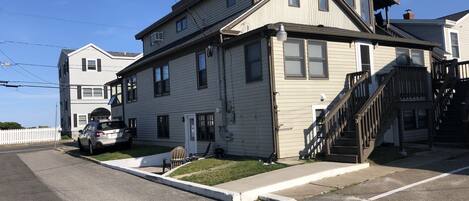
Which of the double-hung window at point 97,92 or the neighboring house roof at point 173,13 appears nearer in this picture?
the neighboring house roof at point 173,13

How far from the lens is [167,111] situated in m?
23.4

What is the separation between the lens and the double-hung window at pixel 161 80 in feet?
77.0

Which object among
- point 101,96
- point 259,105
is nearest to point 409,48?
point 259,105

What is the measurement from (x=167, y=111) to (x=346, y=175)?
509 inches

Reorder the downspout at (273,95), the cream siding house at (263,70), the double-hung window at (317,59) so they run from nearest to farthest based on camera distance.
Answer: the downspout at (273,95), the cream siding house at (263,70), the double-hung window at (317,59)

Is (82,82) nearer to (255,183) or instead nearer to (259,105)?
(259,105)

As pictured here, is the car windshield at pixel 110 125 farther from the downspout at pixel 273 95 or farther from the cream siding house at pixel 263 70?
the downspout at pixel 273 95

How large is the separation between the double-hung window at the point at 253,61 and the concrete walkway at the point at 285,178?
150 inches

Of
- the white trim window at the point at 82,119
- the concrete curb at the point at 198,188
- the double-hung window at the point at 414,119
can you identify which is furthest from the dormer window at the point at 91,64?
the double-hung window at the point at 414,119

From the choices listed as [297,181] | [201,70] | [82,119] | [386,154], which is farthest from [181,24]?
[82,119]

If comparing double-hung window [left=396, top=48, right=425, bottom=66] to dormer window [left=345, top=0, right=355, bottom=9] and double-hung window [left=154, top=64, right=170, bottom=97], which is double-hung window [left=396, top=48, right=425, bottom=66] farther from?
double-hung window [left=154, top=64, right=170, bottom=97]

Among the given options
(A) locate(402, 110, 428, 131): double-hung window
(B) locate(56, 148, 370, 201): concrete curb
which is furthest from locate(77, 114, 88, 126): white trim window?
(A) locate(402, 110, 428, 131): double-hung window

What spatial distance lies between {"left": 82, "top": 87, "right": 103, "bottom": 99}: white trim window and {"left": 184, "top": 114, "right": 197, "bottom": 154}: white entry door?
101 feet

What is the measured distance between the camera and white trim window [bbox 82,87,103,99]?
4888 cm
